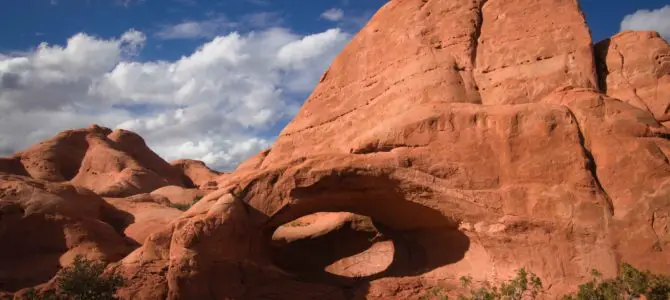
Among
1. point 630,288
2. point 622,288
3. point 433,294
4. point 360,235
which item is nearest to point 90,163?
point 360,235

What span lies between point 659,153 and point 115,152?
115ft

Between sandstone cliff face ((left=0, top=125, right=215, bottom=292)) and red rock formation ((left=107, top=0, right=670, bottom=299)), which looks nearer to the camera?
red rock formation ((left=107, top=0, right=670, bottom=299))

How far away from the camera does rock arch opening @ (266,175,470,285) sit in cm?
1352

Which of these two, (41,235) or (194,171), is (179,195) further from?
(194,171)

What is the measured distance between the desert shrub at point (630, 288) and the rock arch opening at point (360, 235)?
3.63 meters

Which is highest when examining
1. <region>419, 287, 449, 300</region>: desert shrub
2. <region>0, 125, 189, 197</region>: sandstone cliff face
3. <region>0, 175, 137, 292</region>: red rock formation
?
<region>0, 125, 189, 197</region>: sandstone cliff face

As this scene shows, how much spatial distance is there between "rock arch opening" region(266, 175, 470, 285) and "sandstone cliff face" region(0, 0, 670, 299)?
68 mm

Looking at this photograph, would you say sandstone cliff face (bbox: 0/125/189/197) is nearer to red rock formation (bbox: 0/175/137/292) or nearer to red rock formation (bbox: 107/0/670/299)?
red rock formation (bbox: 0/175/137/292)

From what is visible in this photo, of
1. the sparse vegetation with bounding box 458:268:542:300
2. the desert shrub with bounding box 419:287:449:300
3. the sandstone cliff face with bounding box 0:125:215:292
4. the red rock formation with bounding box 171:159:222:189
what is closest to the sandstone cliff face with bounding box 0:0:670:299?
the desert shrub with bounding box 419:287:449:300

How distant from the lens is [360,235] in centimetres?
1784

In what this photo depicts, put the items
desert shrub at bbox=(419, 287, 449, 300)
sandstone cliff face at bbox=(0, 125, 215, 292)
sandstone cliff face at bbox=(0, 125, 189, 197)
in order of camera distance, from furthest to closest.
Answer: sandstone cliff face at bbox=(0, 125, 189, 197) → sandstone cliff face at bbox=(0, 125, 215, 292) → desert shrub at bbox=(419, 287, 449, 300)

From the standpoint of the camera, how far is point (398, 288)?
13.3 meters

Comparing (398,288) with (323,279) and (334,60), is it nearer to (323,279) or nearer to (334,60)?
(323,279)

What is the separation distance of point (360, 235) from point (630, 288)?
360 inches
